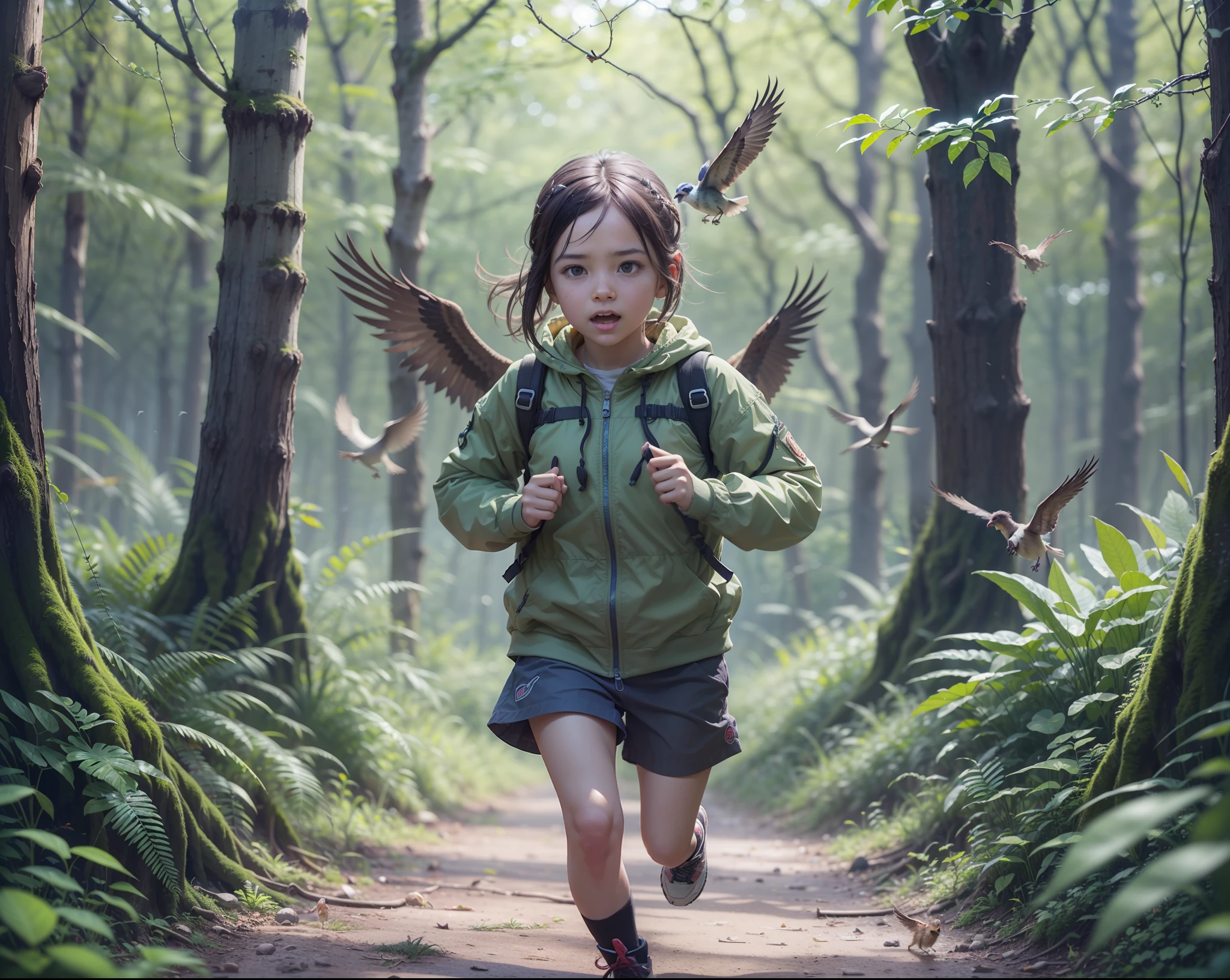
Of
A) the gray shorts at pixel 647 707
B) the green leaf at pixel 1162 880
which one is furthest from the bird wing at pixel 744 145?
the green leaf at pixel 1162 880

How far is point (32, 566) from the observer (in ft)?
10.6

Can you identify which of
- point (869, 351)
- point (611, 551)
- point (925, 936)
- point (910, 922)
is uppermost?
point (869, 351)

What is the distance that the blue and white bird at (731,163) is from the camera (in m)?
3.83

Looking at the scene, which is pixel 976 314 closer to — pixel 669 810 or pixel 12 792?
pixel 669 810

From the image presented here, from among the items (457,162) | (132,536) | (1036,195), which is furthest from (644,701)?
(1036,195)

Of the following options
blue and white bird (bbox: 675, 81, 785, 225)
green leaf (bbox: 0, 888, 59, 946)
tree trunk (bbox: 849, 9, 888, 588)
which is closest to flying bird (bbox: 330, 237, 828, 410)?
blue and white bird (bbox: 675, 81, 785, 225)

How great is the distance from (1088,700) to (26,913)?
3.23 m

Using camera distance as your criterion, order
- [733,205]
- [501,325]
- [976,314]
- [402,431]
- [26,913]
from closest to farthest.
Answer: [26,913]
[733,205]
[402,431]
[976,314]
[501,325]

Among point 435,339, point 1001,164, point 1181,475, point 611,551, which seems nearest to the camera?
point 611,551

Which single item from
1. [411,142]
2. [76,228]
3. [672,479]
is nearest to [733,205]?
[672,479]

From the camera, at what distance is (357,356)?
24703 mm

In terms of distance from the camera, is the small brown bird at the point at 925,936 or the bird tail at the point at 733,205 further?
the bird tail at the point at 733,205

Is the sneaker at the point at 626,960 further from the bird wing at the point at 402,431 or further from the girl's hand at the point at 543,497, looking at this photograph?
the bird wing at the point at 402,431

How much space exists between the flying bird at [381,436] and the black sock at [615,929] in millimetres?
2901
